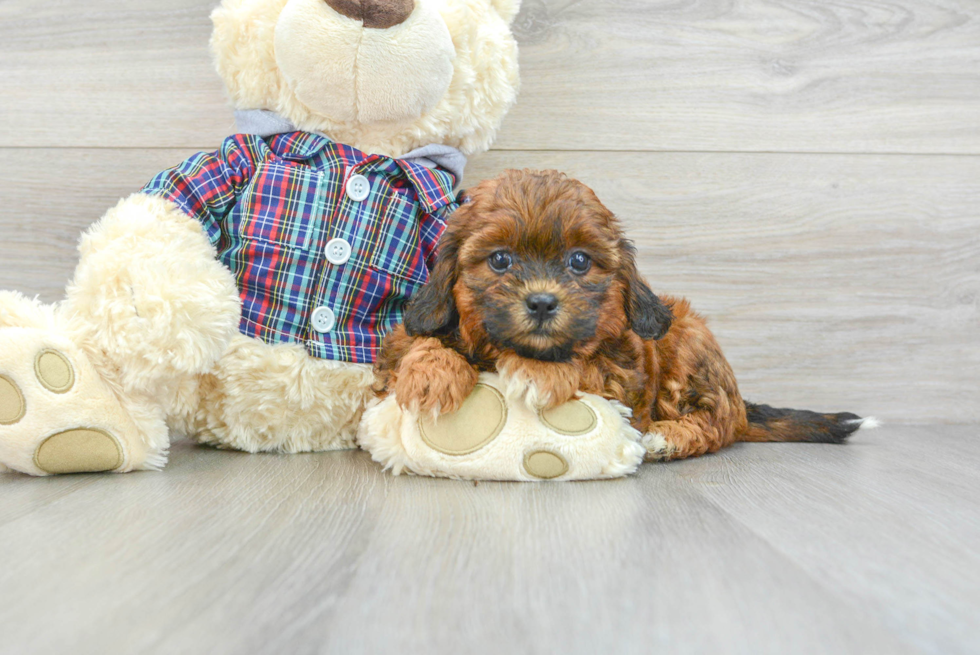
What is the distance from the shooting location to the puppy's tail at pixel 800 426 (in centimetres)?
174

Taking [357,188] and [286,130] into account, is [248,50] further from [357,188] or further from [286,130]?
[357,188]

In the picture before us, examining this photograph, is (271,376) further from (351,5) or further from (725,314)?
(725,314)

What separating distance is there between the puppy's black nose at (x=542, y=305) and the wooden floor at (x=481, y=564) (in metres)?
A: 0.29

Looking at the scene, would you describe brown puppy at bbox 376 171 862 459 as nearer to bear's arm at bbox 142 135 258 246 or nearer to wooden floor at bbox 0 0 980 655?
wooden floor at bbox 0 0 980 655

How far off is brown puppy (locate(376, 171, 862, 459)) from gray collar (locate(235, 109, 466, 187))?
0.27m

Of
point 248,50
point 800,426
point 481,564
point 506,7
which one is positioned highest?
point 506,7

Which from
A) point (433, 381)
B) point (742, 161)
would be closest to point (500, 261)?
point (433, 381)

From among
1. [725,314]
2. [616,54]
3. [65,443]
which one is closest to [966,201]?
[725,314]

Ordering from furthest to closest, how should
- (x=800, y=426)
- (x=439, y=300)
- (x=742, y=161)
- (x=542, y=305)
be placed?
(x=742, y=161) < (x=800, y=426) < (x=439, y=300) < (x=542, y=305)

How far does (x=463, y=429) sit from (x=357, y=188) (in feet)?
1.84

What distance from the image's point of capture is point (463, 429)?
126 centimetres

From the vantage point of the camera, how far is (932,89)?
2.01 meters

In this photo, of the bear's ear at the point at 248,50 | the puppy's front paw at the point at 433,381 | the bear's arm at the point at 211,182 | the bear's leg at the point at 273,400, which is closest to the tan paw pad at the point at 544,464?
the puppy's front paw at the point at 433,381

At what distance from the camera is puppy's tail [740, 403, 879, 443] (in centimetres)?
174
